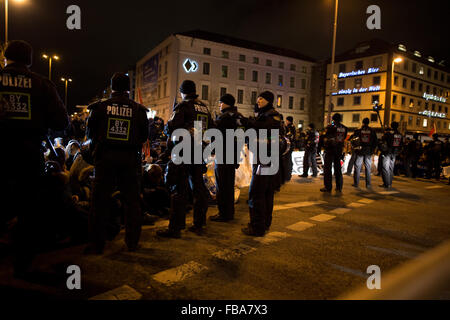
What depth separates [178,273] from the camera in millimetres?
3115

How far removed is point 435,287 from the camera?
0.88 m

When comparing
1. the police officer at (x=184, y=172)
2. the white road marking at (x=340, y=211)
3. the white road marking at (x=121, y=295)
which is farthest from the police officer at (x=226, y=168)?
the white road marking at (x=121, y=295)

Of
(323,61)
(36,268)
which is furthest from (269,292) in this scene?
(323,61)

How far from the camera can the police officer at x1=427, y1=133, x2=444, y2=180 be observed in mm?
14102

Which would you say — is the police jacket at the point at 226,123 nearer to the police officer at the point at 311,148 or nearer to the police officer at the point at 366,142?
the police officer at the point at 366,142

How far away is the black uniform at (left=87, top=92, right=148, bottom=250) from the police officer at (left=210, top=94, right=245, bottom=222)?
1.74 m

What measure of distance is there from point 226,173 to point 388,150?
721cm

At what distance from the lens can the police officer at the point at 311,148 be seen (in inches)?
436

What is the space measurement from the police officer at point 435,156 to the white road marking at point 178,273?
580 inches

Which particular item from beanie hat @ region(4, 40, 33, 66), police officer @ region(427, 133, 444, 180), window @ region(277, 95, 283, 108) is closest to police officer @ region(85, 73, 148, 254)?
beanie hat @ region(4, 40, 33, 66)

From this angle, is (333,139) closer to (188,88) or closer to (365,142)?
(365,142)

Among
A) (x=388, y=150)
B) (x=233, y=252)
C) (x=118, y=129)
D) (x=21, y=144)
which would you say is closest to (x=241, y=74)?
(x=388, y=150)

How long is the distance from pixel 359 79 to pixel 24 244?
Result: 55493mm
